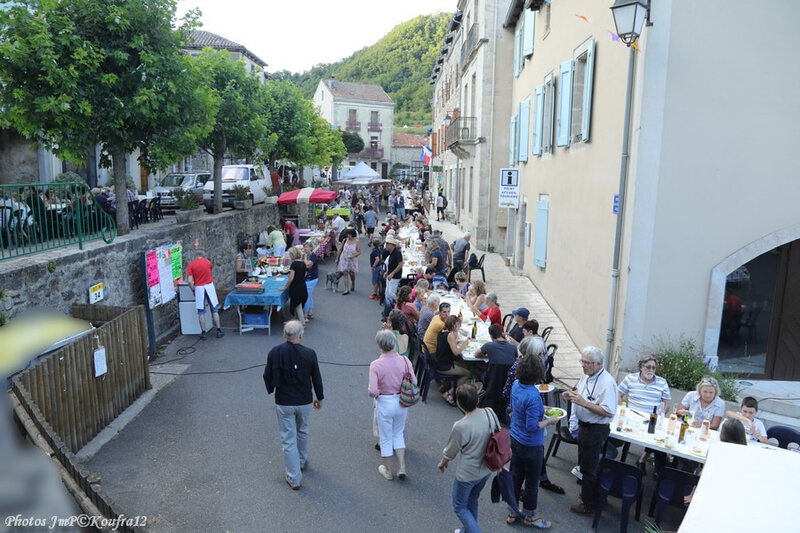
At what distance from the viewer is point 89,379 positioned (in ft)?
21.3

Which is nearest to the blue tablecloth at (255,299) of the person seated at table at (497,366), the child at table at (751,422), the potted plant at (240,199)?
the person seated at table at (497,366)

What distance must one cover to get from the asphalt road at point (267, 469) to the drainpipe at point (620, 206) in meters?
2.33

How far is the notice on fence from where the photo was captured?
991 cm

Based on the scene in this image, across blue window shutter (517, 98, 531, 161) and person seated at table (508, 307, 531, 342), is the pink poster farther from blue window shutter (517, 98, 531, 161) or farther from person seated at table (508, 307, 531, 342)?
blue window shutter (517, 98, 531, 161)

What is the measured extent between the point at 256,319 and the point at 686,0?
899 centimetres

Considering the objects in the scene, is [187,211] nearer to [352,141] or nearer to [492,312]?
[492,312]

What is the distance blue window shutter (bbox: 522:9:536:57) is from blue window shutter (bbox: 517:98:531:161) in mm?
1423

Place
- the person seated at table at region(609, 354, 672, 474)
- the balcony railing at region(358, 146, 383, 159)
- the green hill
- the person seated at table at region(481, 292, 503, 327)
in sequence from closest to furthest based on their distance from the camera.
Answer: the person seated at table at region(609, 354, 672, 474) < the person seated at table at region(481, 292, 503, 327) < the balcony railing at region(358, 146, 383, 159) < the green hill

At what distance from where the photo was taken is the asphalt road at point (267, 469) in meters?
5.21

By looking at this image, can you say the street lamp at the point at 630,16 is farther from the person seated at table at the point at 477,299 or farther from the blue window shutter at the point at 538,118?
the blue window shutter at the point at 538,118

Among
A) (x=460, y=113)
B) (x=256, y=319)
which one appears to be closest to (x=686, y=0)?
(x=256, y=319)

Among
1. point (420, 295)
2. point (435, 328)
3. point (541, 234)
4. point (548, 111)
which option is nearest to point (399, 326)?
point (435, 328)

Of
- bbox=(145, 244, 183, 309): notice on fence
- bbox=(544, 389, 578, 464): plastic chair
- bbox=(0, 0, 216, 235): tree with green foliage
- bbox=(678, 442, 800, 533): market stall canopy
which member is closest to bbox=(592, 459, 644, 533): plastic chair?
bbox=(544, 389, 578, 464): plastic chair

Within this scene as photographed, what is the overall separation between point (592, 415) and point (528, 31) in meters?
13.8
